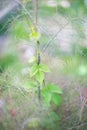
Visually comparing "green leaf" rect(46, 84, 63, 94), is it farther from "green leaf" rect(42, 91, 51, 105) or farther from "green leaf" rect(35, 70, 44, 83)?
"green leaf" rect(35, 70, 44, 83)

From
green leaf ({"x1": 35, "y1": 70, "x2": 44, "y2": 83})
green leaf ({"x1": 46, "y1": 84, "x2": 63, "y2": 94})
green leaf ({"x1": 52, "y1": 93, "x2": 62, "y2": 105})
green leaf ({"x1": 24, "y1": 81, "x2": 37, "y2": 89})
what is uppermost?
green leaf ({"x1": 35, "y1": 70, "x2": 44, "y2": 83})

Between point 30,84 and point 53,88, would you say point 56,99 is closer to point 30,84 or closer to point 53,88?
point 53,88

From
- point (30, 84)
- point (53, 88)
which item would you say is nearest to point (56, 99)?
point (53, 88)

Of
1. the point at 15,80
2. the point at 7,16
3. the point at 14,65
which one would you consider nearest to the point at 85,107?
the point at 15,80

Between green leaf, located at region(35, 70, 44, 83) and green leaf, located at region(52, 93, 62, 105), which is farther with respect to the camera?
green leaf, located at region(52, 93, 62, 105)

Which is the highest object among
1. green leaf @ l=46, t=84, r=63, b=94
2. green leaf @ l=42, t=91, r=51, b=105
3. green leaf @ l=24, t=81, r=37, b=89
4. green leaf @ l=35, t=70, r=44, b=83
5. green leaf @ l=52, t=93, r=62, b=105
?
green leaf @ l=35, t=70, r=44, b=83

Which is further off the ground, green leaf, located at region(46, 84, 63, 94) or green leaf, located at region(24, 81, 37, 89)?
green leaf, located at region(24, 81, 37, 89)

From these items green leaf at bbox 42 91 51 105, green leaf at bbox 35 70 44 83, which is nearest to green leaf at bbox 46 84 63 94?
green leaf at bbox 42 91 51 105

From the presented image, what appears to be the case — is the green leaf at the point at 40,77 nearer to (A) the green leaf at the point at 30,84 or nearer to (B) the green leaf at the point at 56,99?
(A) the green leaf at the point at 30,84

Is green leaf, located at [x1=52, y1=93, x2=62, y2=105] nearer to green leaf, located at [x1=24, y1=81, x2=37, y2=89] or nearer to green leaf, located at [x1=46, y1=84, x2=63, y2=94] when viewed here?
green leaf, located at [x1=46, y1=84, x2=63, y2=94]

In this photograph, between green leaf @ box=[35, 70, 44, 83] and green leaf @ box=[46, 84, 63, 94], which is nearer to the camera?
green leaf @ box=[35, 70, 44, 83]

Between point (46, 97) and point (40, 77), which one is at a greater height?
point (40, 77)
